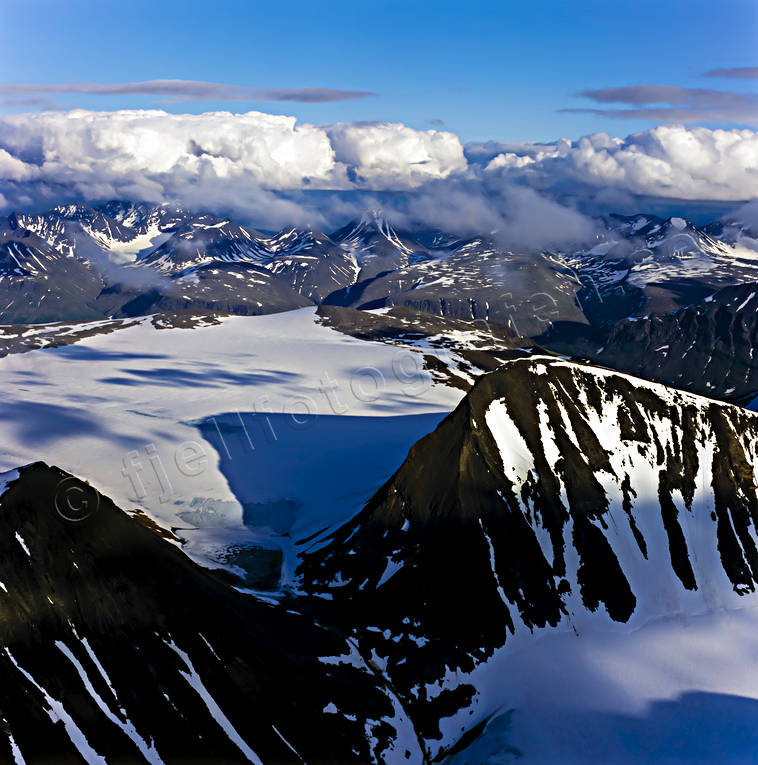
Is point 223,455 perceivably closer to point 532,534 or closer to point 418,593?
point 418,593

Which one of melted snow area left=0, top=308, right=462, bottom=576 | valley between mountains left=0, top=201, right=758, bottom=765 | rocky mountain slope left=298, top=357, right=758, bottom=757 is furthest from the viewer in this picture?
melted snow area left=0, top=308, right=462, bottom=576

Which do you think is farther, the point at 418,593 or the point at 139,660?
the point at 418,593

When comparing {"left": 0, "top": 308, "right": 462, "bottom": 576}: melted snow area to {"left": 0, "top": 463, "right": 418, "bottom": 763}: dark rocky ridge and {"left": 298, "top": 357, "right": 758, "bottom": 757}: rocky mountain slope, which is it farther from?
{"left": 0, "top": 463, "right": 418, "bottom": 763}: dark rocky ridge

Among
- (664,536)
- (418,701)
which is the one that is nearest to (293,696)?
(418,701)

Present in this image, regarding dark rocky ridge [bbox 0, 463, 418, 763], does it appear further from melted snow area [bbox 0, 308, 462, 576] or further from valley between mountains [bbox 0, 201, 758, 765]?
melted snow area [bbox 0, 308, 462, 576]

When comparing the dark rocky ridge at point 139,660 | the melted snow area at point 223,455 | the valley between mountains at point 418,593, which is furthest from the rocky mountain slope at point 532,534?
the melted snow area at point 223,455

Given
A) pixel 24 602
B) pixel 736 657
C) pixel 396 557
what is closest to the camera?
pixel 24 602

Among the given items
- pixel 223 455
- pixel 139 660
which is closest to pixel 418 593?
pixel 139 660

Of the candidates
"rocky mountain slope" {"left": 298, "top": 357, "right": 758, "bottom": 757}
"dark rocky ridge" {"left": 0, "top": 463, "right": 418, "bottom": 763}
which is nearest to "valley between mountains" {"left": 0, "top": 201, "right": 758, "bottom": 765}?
"dark rocky ridge" {"left": 0, "top": 463, "right": 418, "bottom": 763}

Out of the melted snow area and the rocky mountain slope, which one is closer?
the rocky mountain slope

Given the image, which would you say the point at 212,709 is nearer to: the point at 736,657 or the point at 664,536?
the point at 736,657

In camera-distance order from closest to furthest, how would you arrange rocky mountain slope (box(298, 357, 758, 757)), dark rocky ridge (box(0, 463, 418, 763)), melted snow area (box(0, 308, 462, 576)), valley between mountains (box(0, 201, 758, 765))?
dark rocky ridge (box(0, 463, 418, 763)), valley between mountains (box(0, 201, 758, 765)), rocky mountain slope (box(298, 357, 758, 757)), melted snow area (box(0, 308, 462, 576))
